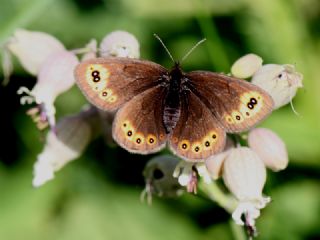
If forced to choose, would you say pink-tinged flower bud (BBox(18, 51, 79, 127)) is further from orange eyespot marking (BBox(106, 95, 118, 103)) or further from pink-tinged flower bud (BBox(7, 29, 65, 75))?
orange eyespot marking (BBox(106, 95, 118, 103))

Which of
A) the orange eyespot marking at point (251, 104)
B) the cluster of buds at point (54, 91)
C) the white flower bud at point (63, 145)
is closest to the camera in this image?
the orange eyespot marking at point (251, 104)

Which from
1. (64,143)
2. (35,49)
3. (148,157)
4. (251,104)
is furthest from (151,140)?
(148,157)

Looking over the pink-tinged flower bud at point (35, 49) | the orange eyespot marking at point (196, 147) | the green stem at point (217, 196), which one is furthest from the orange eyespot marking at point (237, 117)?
the pink-tinged flower bud at point (35, 49)

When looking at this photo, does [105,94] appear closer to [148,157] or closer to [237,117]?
[237,117]

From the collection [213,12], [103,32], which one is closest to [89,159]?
[103,32]

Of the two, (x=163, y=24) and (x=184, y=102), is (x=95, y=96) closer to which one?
(x=184, y=102)

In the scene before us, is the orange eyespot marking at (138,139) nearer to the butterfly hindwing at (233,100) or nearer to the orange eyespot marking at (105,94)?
the orange eyespot marking at (105,94)
